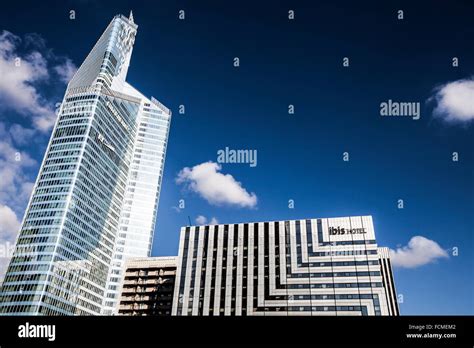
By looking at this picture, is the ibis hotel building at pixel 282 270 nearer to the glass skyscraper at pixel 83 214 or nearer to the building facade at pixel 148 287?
the building facade at pixel 148 287

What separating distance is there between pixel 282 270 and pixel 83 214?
9671 cm

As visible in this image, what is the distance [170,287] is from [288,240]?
5185cm

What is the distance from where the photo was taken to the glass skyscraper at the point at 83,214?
130500 mm

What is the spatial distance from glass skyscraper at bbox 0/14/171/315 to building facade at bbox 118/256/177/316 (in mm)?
28183

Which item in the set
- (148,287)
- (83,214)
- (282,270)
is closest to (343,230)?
(282,270)

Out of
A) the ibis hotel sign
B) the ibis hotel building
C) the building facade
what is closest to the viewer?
the ibis hotel building

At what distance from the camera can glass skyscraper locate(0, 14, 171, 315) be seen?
428ft

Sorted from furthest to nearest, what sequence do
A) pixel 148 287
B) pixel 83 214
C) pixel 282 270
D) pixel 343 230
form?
pixel 83 214 < pixel 148 287 < pixel 343 230 < pixel 282 270

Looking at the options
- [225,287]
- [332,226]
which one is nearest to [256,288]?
[225,287]

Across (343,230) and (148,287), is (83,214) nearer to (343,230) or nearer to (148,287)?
(148,287)

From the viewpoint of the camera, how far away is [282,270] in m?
90.2

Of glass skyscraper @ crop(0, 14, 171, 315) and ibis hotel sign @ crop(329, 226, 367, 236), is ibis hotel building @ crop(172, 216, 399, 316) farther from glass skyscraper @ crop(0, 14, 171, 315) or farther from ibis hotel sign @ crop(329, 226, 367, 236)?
glass skyscraper @ crop(0, 14, 171, 315)

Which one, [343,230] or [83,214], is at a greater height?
[83,214]

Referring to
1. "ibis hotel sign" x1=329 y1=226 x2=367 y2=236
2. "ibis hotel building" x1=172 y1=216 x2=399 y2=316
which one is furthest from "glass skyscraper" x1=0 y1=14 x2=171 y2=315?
"ibis hotel sign" x1=329 y1=226 x2=367 y2=236
